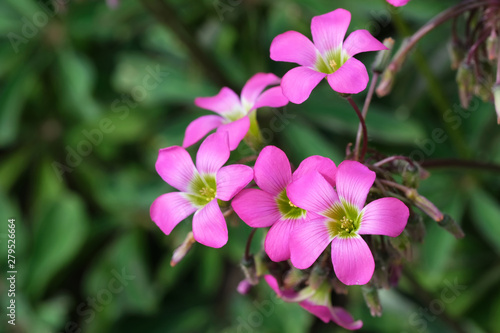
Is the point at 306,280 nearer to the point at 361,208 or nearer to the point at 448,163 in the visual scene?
the point at 361,208

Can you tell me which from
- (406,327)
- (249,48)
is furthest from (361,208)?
(249,48)

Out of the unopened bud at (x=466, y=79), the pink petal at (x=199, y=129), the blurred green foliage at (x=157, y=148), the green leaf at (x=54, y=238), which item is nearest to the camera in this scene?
the pink petal at (x=199, y=129)

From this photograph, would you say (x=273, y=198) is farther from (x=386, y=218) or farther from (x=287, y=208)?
(x=386, y=218)

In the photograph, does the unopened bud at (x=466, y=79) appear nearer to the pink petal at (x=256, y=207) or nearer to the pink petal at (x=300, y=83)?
the pink petal at (x=300, y=83)

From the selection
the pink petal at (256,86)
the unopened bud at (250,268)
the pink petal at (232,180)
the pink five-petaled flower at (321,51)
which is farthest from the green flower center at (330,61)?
the unopened bud at (250,268)

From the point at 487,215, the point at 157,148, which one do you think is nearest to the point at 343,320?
the point at 487,215

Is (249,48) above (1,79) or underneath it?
above

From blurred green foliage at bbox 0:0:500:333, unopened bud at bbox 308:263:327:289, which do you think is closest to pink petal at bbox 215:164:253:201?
unopened bud at bbox 308:263:327:289
